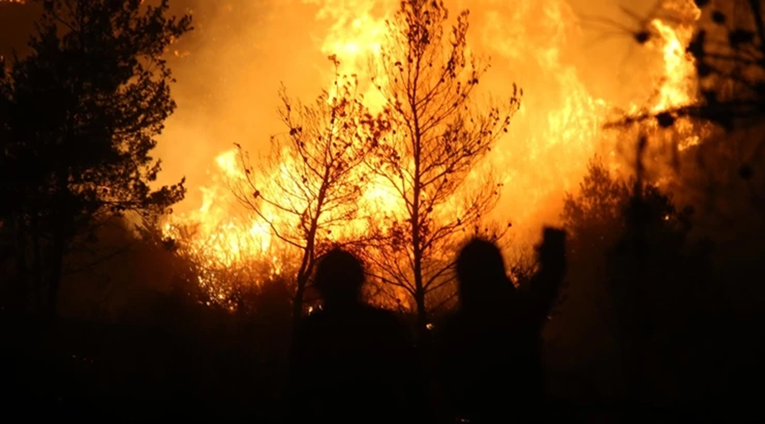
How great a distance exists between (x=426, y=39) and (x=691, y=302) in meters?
29.7

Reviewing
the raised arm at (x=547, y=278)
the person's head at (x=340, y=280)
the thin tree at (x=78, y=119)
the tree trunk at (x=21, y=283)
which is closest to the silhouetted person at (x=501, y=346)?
the raised arm at (x=547, y=278)

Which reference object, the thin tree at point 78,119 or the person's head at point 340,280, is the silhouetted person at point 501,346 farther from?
the thin tree at point 78,119

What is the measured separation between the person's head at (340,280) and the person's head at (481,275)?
2.01 ft

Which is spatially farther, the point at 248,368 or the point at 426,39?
the point at 248,368

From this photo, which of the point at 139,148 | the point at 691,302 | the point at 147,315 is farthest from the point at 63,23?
the point at 691,302

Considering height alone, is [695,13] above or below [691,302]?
below

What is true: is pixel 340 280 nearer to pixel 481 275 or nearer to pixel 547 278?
pixel 481 275

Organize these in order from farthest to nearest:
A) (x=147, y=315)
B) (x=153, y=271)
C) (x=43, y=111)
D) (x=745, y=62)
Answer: (x=153, y=271) < (x=147, y=315) < (x=43, y=111) < (x=745, y=62)

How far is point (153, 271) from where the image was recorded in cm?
4825

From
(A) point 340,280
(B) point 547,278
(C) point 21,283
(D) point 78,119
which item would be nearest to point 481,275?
(B) point 547,278

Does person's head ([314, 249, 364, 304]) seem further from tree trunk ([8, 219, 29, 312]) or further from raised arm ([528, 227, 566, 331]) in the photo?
tree trunk ([8, 219, 29, 312])

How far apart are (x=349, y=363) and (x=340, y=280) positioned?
17.6 inches

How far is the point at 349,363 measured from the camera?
12.1 feet

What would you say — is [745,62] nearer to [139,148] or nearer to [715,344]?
[139,148]
